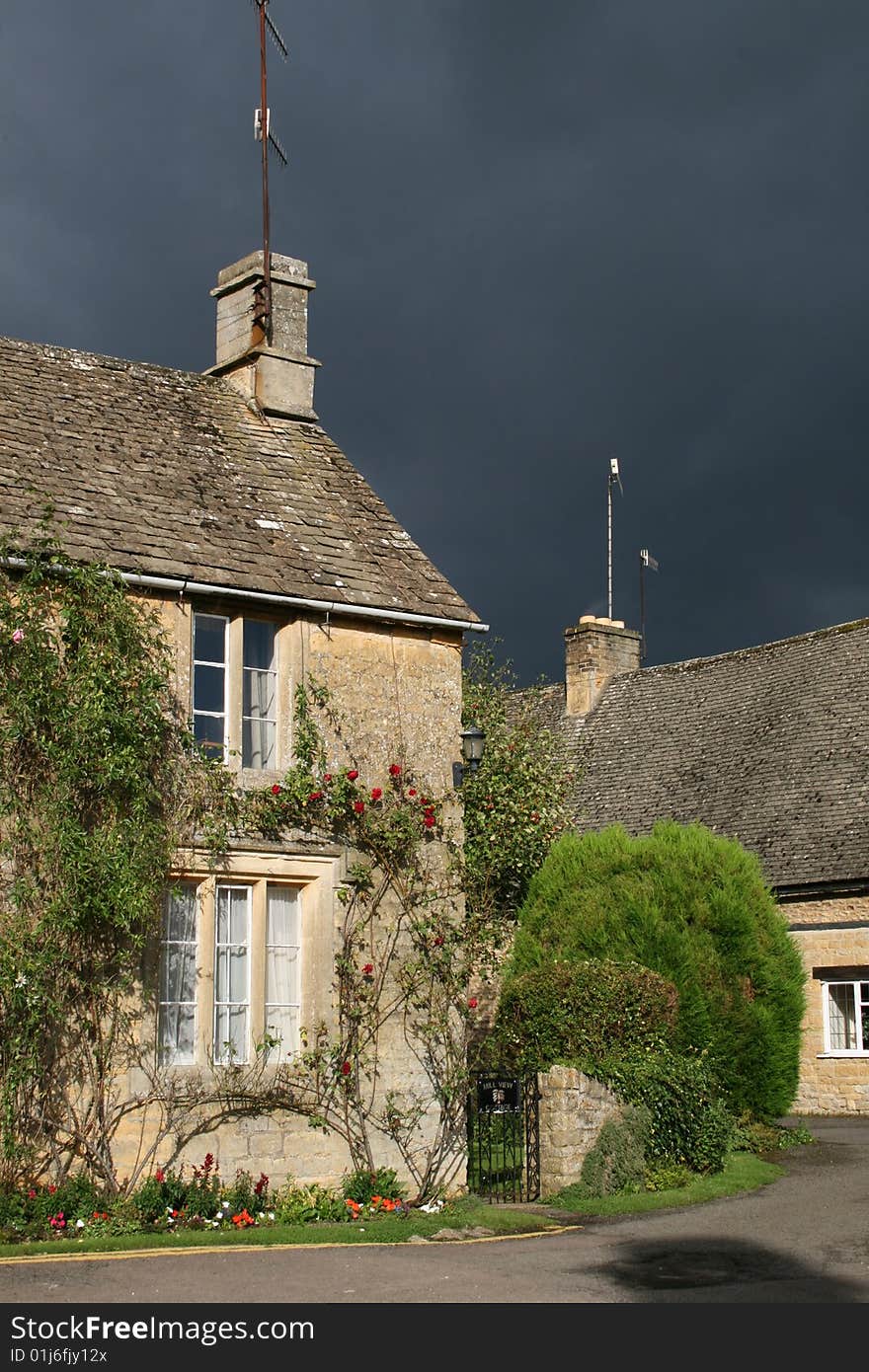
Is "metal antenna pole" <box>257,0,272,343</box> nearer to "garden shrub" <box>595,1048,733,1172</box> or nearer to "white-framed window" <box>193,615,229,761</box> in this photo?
"white-framed window" <box>193,615,229,761</box>

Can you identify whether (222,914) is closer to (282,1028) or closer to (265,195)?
(282,1028)

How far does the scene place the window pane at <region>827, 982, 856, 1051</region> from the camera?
26219 millimetres

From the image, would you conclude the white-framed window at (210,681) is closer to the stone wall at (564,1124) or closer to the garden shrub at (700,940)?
the stone wall at (564,1124)

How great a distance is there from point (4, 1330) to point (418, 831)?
793 cm

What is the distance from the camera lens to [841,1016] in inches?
1038

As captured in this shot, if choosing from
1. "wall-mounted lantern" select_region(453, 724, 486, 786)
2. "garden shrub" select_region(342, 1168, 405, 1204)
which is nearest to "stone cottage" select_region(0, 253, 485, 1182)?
"garden shrub" select_region(342, 1168, 405, 1204)

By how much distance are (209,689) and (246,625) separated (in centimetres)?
79

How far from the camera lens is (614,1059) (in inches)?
663

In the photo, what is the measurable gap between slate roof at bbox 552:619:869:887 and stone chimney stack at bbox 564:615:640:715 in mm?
356

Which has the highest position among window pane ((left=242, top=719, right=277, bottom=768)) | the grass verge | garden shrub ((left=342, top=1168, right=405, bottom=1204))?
window pane ((left=242, top=719, right=277, bottom=768))

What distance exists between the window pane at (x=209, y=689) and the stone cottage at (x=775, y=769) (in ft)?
45.6

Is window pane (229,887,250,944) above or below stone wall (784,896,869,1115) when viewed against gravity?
above

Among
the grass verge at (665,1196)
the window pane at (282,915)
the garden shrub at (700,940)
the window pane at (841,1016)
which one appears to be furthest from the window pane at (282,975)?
the window pane at (841,1016)

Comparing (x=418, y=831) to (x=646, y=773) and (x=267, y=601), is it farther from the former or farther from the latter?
(x=646, y=773)
